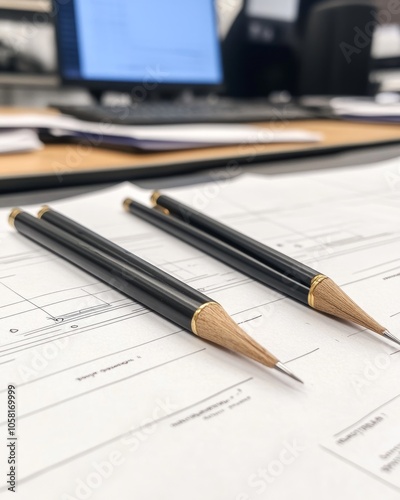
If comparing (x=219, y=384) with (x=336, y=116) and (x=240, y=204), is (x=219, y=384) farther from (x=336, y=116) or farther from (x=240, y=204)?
(x=336, y=116)

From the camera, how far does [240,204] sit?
0.44 meters

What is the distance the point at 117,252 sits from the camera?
0.93ft

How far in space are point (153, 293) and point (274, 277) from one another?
7cm

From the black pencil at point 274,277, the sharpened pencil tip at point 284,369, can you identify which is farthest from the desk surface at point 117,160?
the sharpened pencil tip at point 284,369

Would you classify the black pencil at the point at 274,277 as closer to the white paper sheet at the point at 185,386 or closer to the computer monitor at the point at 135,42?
the white paper sheet at the point at 185,386

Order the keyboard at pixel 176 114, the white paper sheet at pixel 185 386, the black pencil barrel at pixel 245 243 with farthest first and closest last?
the keyboard at pixel 176 114 < the black pencil barrel at pixel 245 243 < the white paper sheet at pixel 185 386

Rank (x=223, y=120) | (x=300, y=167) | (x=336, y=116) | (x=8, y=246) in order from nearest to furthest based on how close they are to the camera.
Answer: (x=8, y=246) < (x=300, y=167) < (x=223, y=120) < (x=336, y=116)

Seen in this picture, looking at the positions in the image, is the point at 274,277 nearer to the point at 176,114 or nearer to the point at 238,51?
the point at 176,114

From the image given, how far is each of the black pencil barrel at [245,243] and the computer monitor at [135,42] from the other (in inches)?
22.1

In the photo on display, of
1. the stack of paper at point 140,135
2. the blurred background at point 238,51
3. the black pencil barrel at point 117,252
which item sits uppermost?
the blurred background at point 238,51

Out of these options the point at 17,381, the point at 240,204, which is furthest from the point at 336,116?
the point at 17,381

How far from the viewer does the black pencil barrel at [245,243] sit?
275 millimetres

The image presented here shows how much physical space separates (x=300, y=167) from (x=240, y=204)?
189 millimetres

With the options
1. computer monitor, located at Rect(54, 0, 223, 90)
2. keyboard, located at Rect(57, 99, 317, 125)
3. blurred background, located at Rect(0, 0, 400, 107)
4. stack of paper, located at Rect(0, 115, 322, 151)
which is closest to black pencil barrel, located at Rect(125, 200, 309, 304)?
stack of paper, located at Rect(0, 115, 322, 151)
